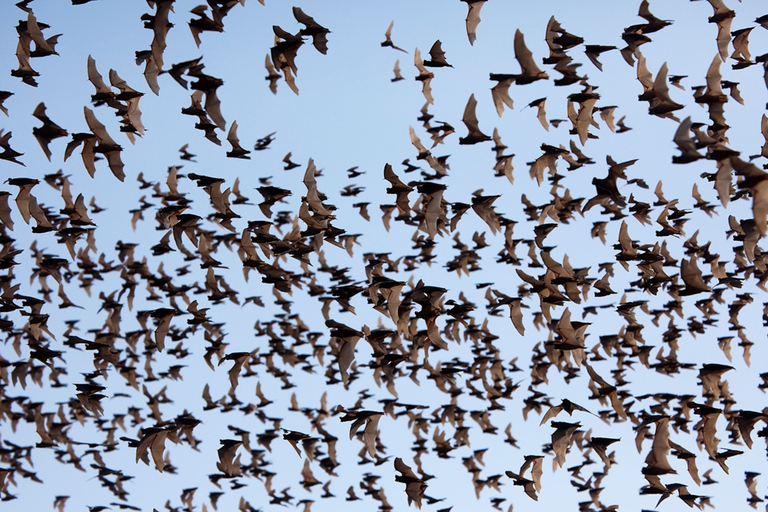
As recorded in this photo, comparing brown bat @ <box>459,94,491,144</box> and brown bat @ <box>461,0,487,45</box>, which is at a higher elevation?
brown bat @ <box>461,0,487,45</box>

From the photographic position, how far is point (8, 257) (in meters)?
22.1

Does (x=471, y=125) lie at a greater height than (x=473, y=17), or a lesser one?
lesser

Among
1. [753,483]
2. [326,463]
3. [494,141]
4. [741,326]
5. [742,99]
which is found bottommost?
[753,483]

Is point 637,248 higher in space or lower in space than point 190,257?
lower

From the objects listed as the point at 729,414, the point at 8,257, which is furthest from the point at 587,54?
the point at 8,257

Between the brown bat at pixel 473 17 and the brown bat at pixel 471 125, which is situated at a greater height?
the brown bat at pixel 473 17

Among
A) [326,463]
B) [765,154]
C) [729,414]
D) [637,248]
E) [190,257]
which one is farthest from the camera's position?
[190,257]

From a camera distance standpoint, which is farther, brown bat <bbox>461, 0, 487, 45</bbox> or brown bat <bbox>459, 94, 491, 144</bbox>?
brown bat <bbox>459, 94, 491, 144</bbox>

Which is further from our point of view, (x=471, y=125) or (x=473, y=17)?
(x=471, y=125)

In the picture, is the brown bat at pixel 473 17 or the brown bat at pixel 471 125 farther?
the brown bat at pixel 471 125

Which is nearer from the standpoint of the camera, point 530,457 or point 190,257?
point 530,457

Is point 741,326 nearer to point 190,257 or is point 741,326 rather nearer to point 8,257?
point 190,257

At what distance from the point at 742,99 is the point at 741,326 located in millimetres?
8478

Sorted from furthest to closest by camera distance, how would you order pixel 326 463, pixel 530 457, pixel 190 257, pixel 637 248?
pixel 190 257 < pixel 326 463 < pixel 530 457 < pixel 637 248
